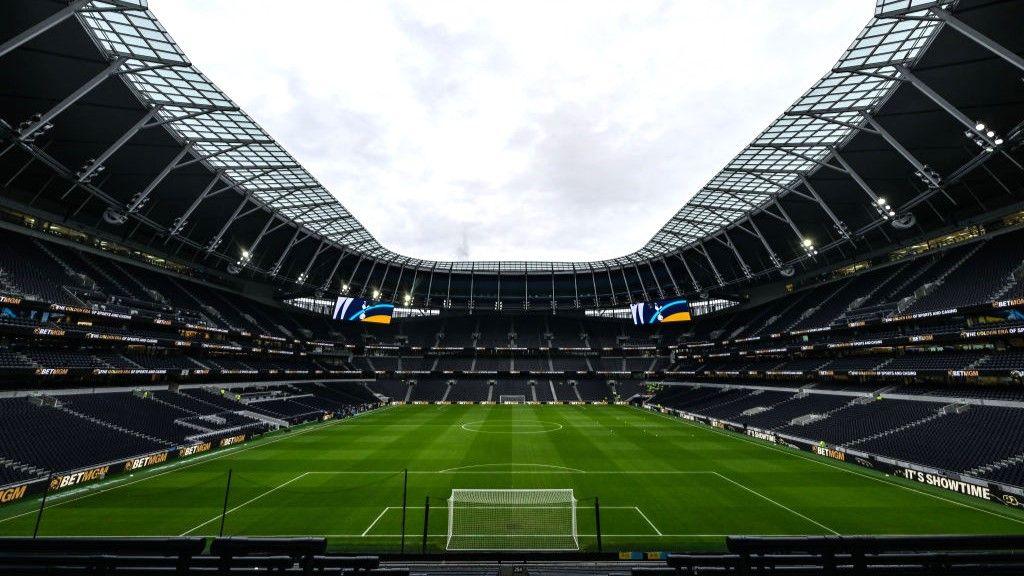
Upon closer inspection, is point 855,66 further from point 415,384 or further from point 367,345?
point 367,345

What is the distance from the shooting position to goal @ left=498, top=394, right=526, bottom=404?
70938mm

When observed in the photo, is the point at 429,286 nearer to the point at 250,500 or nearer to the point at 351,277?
the point at 351,277

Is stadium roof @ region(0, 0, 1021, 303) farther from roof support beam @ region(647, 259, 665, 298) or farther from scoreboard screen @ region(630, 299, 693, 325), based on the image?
roof support beam @ region(647, 259, 665, 298)

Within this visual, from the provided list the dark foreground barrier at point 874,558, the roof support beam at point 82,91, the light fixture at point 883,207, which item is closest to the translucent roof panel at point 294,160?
the roof support beam at point 82,91

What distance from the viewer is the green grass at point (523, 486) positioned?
16172 millimetres

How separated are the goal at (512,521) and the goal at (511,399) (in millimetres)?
51710

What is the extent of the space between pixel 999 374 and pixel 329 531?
38865 millimetres

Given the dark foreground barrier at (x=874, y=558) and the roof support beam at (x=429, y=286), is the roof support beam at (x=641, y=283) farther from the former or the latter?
the dark foreground barrier at (x=874, y=558)

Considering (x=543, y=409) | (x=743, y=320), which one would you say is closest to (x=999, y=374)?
(x=743, y=320)

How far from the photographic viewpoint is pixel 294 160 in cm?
3709

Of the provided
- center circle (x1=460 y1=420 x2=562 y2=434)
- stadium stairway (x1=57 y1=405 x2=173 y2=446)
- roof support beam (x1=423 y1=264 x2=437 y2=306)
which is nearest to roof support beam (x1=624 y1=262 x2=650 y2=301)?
roof support beam (x1=423 y1=264 x2=437 y2=306)

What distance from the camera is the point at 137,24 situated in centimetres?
2250

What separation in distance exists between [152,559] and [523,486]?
18474mm

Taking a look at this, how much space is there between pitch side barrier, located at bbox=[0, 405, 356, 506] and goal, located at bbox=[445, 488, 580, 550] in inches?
511
